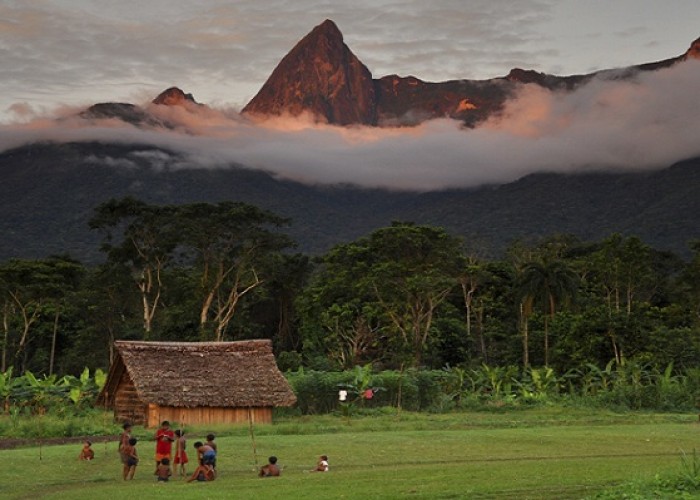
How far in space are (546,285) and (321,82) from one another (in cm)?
14023

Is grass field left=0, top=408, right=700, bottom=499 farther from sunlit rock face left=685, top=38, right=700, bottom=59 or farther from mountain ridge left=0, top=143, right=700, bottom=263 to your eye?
sunlit rock face left=685, top=38, right=700, bottom=59

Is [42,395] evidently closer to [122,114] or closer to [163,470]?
[163,470]

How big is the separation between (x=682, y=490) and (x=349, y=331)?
4820 centimetres

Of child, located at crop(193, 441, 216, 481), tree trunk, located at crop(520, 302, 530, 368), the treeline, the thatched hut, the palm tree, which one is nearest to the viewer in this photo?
child, located at crop(193, 441, 216, 481)

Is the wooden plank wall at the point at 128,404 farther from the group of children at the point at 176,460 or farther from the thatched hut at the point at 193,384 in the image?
the group of children at the point at 176,460

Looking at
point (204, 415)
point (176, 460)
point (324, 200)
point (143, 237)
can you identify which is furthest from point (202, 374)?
point (324, 200)

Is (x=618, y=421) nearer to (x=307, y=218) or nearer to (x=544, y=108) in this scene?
(x=307, y=218)

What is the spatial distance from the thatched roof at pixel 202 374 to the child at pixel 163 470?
17.0m

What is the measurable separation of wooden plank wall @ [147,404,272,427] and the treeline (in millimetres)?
16936

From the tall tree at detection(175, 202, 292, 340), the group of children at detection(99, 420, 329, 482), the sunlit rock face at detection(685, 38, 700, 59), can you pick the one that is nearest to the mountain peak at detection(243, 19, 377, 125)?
the sunlit rock face at detection(685, 38, 700, 59)

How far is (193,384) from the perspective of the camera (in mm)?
38781

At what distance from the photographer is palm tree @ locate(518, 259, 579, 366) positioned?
57.7m

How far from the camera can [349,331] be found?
204 feet

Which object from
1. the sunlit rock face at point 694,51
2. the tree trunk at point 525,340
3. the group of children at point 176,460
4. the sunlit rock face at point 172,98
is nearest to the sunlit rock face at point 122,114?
the sunlit rock face at point 172,98
